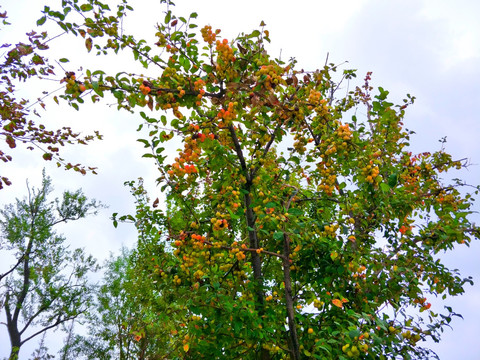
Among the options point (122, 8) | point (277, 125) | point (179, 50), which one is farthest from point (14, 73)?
point (277, 125)

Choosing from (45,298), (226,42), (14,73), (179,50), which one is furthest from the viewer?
(45,298)

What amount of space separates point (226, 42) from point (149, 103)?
3.48ft

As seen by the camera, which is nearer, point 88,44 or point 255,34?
point 88,44

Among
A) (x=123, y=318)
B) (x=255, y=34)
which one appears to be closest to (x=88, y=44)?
(x=255, y=34)

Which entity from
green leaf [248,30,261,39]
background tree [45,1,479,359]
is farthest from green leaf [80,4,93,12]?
green leaf [248,30,261,39]

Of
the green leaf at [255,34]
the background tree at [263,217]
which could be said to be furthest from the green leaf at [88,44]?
the green leaf at [255,34]

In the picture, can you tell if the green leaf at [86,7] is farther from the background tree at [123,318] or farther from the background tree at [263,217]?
the background tree at [123,318]

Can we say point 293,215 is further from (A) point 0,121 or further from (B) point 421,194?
(A) point 0,121

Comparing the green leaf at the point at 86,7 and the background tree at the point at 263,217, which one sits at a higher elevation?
the green leaf at the point at 86,7

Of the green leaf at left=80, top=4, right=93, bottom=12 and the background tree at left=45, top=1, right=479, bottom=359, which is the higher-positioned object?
the green leaf at left=80, top=4, right=93, bottom=12

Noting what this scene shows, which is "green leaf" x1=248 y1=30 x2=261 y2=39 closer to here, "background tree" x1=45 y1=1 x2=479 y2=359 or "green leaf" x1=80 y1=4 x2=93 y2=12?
"background tree" x1=45 y1=1 x2=479 y2=359

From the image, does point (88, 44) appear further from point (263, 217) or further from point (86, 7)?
point (263, 217)

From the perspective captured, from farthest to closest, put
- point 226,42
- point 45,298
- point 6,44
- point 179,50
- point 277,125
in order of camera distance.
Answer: point 45,298 < point 6,44 < point 277,125 < point 179,50 < point 226,42

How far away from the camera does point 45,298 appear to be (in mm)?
13727
